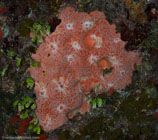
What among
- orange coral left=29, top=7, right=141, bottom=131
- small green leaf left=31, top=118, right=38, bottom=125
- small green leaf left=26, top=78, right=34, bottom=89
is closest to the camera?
orange coral left=29, top=7, right=141, bottom=131

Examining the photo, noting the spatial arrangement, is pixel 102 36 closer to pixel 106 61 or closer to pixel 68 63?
pixel 106 61

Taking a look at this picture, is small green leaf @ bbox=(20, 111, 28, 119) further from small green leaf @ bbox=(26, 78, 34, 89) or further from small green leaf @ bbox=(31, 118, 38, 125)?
small green leaf @ bbox=(26, 78, 34, 89)

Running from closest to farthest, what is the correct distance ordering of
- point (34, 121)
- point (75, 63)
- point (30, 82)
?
point (75, 63) < point (30, 82) < point (34, 121)

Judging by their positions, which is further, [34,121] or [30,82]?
[34,121]

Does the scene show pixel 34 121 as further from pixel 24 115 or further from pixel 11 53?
pixel 11 53

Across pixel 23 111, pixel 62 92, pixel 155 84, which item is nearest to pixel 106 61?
pixel 62 92

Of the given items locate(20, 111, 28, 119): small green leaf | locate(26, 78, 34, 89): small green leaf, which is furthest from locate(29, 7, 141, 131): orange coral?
locate(20, 111, 28, 119): small green leaf

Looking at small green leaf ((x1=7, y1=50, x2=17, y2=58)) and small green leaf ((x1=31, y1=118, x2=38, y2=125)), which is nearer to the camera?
small green leaf ((x1=7, y1=50, x2=17, y2=58))

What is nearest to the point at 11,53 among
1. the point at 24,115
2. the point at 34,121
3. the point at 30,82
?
the point at 30,82
